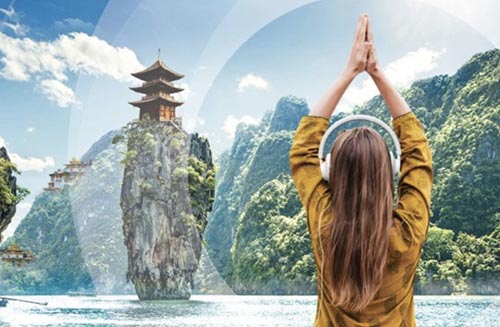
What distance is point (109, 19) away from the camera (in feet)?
47.7

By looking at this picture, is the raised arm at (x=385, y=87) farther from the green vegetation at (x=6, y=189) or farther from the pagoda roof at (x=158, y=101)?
the pagoda roof at (x=158, y=101)

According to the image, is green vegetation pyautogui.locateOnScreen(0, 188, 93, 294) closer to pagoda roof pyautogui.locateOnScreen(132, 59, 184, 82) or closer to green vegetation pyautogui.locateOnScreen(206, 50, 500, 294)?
pagoda roof pyautogui.locateOnScreen(132, 59, 184, 82)

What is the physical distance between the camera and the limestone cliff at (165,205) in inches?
457

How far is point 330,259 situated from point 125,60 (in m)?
16.9

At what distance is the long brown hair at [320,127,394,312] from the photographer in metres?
0.40

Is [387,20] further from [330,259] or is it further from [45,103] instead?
[330,259]

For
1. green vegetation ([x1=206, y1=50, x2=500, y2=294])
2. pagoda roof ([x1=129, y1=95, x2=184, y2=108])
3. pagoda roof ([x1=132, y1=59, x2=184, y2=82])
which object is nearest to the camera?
green vegetation ([x1=206, y1=50, x2=500, y2=294])

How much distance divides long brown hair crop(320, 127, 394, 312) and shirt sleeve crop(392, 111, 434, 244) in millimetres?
24

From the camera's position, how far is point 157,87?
14.8m

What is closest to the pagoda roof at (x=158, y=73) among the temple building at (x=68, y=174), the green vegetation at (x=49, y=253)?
the temple building at (x=68, y=174)

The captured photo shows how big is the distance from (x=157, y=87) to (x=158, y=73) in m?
0.42

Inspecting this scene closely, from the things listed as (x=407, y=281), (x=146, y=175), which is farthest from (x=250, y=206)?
(x=407, y=281)
